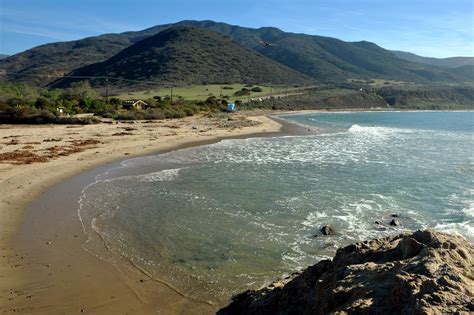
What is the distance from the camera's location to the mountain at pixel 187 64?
13800cm

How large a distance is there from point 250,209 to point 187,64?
136298 millimetres

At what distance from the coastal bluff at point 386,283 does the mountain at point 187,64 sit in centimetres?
12066

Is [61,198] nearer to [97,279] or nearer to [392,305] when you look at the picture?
[97,279]

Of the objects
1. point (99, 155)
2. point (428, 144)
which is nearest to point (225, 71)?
point (428, 144)

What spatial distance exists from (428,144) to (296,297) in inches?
1598

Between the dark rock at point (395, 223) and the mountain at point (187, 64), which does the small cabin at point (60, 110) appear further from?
the mountain at point (187, 64)

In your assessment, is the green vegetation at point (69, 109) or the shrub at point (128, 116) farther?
the shrub at point (128, 116)

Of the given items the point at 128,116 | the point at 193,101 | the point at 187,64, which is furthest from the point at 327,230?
the point at 187,64

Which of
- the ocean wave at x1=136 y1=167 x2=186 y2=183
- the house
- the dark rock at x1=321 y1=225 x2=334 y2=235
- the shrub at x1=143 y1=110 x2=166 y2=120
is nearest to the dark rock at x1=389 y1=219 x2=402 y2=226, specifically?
the dark rock at x1=321 y1=225 x2=334 y2=235

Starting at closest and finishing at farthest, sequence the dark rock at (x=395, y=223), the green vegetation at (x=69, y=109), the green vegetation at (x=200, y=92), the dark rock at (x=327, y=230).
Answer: the dark rock at (x=327, y=230) → the dark rock at (x=395, y=223) → the green vegetation at (x=69, y=109) → the green vegetation at (x=200, y=92)

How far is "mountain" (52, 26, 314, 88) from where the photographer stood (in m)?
138

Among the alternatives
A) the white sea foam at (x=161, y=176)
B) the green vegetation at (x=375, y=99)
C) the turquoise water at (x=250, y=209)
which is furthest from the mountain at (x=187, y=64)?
the white sea foam at (x=161, y=176)

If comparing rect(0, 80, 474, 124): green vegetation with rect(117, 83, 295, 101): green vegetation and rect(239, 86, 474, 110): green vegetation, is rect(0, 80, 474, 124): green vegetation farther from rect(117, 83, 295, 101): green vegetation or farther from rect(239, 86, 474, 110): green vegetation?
rect(117, 83, 295, 101): green vegetation

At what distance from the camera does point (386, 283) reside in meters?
5.86
